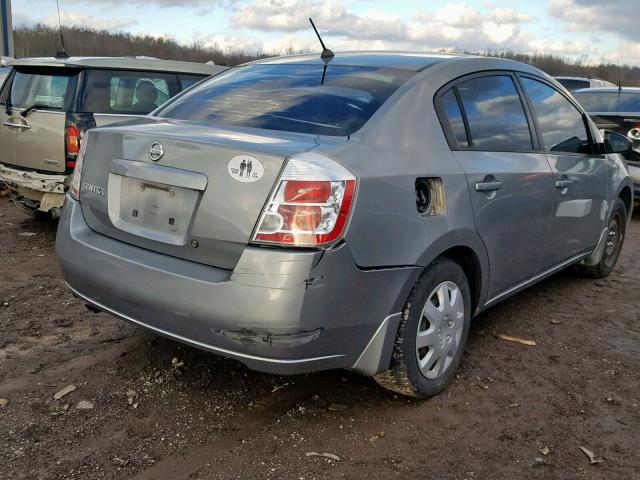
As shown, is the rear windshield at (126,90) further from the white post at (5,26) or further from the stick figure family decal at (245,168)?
the white post at (5,26)

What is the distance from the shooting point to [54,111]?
5707 mm

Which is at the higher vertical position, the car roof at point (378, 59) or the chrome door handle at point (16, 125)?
the car roof at point (378, 59)

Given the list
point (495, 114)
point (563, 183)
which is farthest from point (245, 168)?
point (563, 183)

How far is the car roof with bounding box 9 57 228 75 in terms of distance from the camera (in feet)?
19.4

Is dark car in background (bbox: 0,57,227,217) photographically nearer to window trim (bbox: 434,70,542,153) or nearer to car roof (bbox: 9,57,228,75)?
car roof (bbox: 9,57,228,75)

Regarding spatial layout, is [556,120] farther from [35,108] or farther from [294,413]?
[35,108]

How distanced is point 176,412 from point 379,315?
3.57 ft

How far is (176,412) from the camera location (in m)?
3.01

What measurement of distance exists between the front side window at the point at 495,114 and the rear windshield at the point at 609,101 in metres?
→ 6.07

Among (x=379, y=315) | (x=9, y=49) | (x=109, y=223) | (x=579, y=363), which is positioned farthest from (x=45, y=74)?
(x=9, y=49)

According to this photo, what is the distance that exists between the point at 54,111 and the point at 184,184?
3680 mm

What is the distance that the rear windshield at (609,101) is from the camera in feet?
29.7

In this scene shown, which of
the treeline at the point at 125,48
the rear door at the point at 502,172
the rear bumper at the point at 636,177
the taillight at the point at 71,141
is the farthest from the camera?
the treeline at the point at 125,48

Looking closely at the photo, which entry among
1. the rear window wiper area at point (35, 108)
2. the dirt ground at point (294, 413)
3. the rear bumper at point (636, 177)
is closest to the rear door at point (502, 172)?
the dirt ground at point (294, 413)
